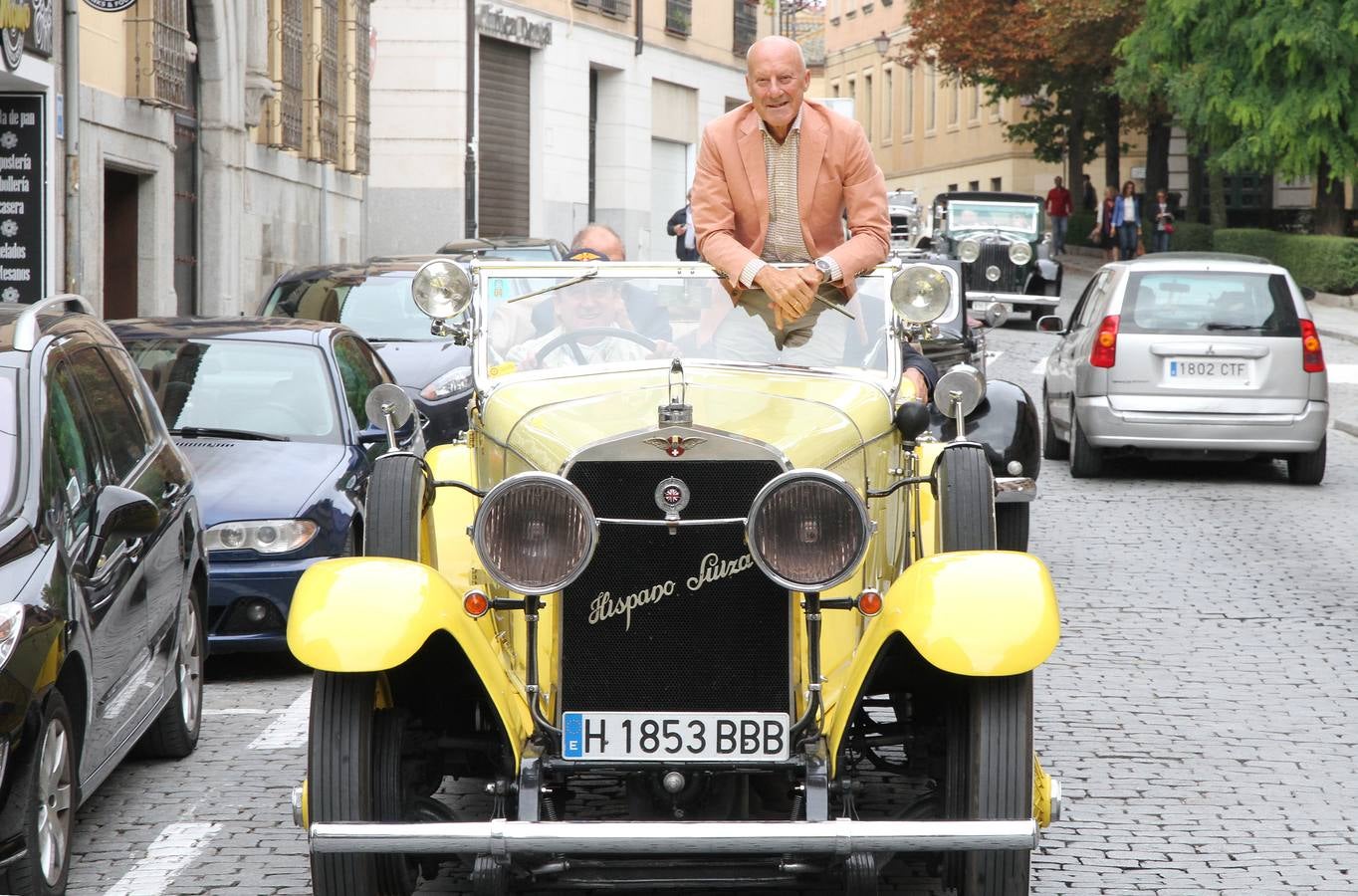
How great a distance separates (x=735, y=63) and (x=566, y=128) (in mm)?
11047

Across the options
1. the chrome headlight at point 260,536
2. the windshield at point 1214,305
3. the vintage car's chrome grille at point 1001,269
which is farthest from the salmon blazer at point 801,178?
the vintage car's chrome grille at point 1001,269

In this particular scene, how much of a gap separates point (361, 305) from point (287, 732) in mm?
8538

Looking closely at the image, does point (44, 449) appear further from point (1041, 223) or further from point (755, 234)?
point (1041, 223)

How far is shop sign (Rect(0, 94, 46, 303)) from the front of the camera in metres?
17.5

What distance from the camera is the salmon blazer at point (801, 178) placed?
266 inches

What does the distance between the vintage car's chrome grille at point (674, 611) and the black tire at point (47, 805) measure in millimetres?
1407

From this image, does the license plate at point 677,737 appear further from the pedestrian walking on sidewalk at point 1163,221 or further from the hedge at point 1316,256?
the pedestrian walking on sidewalk at point 1163,221

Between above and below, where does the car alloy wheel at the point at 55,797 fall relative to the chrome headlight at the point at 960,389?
below

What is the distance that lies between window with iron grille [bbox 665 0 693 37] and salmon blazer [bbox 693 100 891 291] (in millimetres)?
44645

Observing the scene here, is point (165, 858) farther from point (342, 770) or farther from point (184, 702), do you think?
point (342, 770)

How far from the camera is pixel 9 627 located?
5.21 m

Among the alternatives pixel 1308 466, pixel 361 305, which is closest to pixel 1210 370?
pixel 1308 466

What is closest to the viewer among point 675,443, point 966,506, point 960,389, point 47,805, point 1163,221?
point 675,443

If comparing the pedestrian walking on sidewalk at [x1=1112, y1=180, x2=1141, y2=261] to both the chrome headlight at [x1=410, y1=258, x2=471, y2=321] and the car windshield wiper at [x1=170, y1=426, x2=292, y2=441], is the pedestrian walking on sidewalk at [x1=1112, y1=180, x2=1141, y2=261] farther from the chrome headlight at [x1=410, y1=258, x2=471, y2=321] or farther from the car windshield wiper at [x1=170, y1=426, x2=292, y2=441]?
the chrome headlight at [x1=410, y1=258, x2=471, y2=321]
